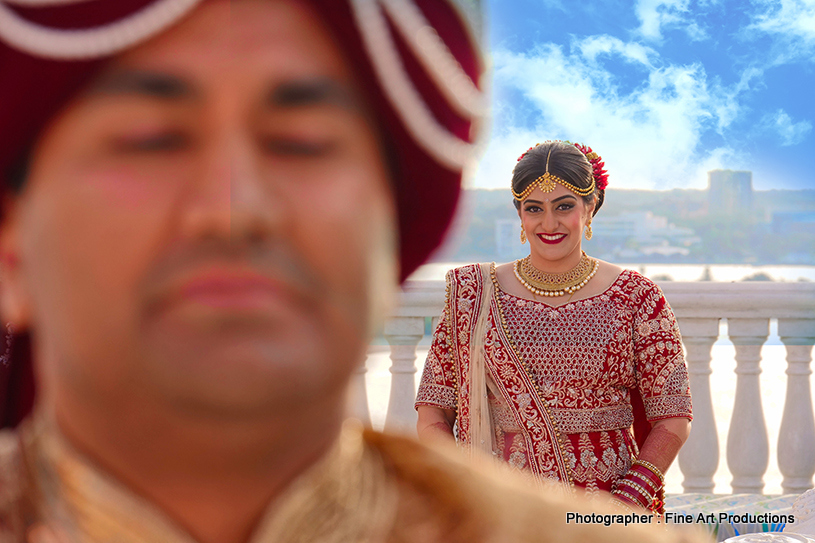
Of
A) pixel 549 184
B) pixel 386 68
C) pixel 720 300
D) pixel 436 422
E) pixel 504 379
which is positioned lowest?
pixel 436 422

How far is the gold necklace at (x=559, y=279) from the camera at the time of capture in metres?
2.16

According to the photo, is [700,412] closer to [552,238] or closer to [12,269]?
[552,238]

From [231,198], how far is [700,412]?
9.93 feet

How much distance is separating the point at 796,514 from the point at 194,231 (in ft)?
9.33

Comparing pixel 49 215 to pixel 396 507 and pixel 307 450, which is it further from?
pixel 396 507

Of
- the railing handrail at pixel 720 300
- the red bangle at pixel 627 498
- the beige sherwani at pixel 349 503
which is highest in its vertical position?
the railing handrail at pixel 720 300

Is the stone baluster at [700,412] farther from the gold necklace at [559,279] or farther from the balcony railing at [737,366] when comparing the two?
the gold necklace at [559,279]

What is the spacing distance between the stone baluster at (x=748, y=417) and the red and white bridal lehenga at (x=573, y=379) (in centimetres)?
115

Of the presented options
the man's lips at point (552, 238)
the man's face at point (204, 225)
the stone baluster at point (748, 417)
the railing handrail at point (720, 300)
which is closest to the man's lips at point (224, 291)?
the man's face at point (204, 225)

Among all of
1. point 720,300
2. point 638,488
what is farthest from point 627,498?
point 720,300

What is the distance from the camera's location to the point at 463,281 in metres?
2.27

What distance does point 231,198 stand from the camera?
16.8 inches

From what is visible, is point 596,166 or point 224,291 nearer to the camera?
point 224,291

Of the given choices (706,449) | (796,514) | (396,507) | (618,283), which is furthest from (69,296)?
(706,449)
